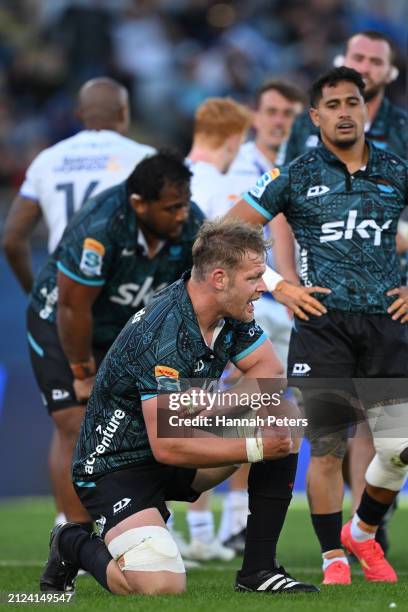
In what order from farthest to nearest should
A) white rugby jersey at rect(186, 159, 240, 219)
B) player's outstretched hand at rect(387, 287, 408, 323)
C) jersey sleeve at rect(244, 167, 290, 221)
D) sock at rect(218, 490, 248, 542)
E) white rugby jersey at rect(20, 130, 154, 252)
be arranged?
sock at rect(218, 490, 248, 542)
white rugby jersey at rect(186, 159, 240, 219)
white rugby jersey at rect(20, 130, 154, 252)
jersey sleeve at rect(244, 167, 290, 221)
player's outstretched hand at rect(387, 287, 408, 323)

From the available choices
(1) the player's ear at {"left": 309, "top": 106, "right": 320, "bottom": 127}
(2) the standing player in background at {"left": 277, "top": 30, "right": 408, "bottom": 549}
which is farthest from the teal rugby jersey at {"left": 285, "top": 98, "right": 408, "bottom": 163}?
(1) the player's ear at {"left": 309, "top": 106, "right": 320, "bottom": 127}

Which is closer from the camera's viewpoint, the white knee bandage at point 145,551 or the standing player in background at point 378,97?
the white knee bandage at point 145,551

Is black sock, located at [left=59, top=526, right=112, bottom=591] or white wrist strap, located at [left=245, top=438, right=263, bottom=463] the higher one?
white wrist strap, located at [left=245, top=438, right=263, bottom=463]

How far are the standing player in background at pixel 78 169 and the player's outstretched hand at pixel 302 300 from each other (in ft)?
6.30

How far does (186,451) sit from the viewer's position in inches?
191

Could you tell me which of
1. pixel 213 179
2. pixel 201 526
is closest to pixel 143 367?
pixel 201 526

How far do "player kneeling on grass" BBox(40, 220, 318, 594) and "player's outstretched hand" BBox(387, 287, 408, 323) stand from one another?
77 centimetres

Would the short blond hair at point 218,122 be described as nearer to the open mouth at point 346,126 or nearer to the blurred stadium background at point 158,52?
the open mouth at point 346,126

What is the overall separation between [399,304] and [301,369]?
1.80 ft

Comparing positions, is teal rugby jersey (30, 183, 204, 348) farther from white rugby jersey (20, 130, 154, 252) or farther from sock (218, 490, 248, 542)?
sock (218, 490, 248, 542)

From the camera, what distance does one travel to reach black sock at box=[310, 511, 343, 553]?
19.0 feet

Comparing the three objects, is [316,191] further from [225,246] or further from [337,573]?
[337,573]

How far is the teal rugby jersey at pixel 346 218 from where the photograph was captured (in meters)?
5.82

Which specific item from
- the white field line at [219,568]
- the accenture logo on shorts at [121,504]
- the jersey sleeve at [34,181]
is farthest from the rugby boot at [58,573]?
the jersey sleeve at [34,181]
